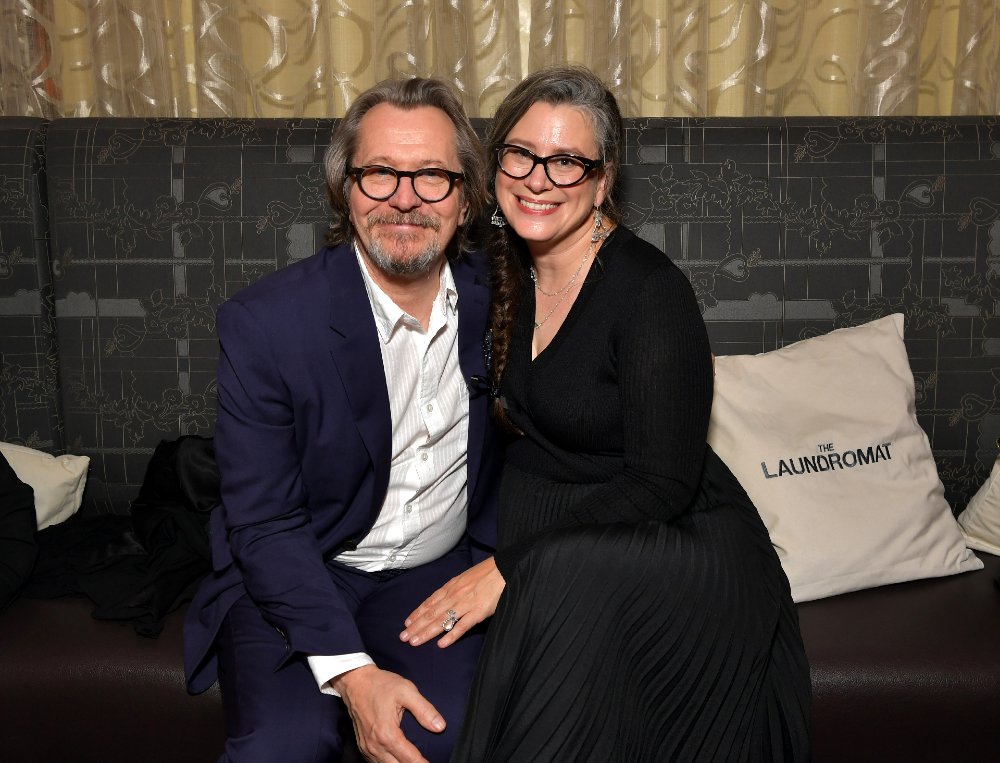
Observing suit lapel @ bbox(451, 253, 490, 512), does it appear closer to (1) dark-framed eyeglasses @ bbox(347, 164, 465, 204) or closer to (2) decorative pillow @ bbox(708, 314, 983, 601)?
(1) dark-framed eyeglasses @ bbox(347, 164, 465, 204)

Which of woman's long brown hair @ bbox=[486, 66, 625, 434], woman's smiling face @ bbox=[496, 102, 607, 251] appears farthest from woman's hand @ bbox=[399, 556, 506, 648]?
woman's smiling face @ bbox=[496, 102, 607, 251]

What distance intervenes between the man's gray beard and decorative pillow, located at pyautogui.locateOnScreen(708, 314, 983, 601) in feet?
2.14

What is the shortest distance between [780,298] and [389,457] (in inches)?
36.3

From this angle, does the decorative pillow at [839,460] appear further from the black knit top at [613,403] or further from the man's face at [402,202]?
the man's face at [402,202]

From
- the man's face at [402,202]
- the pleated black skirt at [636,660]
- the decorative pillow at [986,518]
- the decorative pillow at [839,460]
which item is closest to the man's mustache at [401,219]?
the man's face at [402,202]

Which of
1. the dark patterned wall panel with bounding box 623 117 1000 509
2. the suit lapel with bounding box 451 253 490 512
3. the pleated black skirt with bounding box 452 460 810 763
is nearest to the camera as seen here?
the pleated black skirt with bounding box 452 460 810 763

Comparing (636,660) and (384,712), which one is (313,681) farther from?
(636,660)

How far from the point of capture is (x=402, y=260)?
153 centimetres

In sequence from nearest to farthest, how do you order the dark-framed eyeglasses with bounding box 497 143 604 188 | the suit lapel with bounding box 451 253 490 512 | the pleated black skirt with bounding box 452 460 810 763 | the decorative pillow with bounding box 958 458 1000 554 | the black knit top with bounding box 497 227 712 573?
the pleated black skirt with bounding box 452 460 810 763 < the black knit top with bounding box 497 227 712 573 < the dark-framed eyeglasses with bounding box 497 143 604 188 < the suit lapel with bounding box 451 253 490 512 < the decorative pillow with bounding box 958 458 1000 554

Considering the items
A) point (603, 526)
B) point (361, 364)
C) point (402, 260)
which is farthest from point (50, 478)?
point (603, 526)

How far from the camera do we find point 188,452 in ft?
6.05

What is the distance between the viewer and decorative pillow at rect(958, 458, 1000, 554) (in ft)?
5.91

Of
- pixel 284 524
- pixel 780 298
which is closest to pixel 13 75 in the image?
pixel 284 524

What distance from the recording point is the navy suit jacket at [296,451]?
1.44 m
